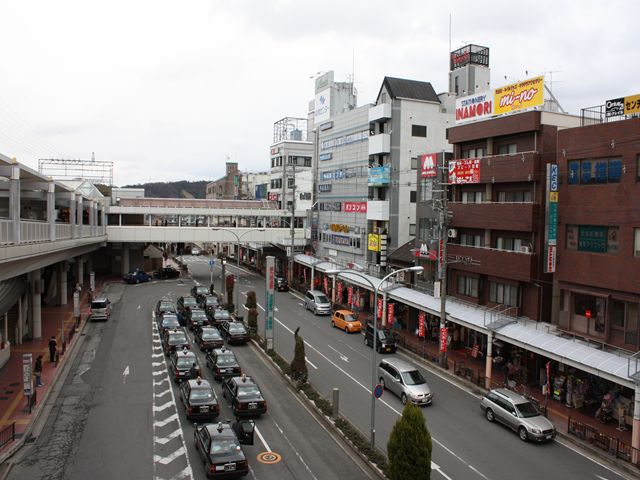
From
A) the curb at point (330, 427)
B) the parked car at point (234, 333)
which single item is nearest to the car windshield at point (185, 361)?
the curb at point (330, 427)

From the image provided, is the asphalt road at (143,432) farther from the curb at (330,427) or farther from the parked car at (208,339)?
the parked car at (208,339)

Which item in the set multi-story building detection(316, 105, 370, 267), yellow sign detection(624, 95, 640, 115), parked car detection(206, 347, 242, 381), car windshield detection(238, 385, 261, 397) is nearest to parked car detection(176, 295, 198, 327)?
parked car detection(206, 347, 242, 381)

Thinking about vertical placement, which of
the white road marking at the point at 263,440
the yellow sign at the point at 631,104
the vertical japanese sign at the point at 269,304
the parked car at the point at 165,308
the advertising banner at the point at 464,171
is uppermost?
the yellow sign at the point at 631,104

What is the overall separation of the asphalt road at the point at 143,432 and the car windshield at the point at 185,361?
1254 mm

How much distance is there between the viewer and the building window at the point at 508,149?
35375 mm

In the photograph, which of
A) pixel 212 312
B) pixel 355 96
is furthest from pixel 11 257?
pixel 355 96

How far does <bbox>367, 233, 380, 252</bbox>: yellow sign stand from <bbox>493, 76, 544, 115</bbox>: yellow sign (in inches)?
781

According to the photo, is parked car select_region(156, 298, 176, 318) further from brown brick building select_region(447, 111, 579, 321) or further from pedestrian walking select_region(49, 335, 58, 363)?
brown brick building select_region(447, 111, 579, 321)

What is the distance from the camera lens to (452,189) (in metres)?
40.9

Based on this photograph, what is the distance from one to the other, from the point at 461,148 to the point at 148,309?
34.8 metres

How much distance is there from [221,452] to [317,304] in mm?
34059

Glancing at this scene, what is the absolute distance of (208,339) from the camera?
1502 inches

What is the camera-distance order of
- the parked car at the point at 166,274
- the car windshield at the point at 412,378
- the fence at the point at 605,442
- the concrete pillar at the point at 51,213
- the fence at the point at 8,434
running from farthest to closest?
the parked car at the point at 166,274 < the concrete pillar at the point at 51,213 < the car windshield at the point at 412,378 < the fence at the point at 8,434 < the fence at the point at 605,442

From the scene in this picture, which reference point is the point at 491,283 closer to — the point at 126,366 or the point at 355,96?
the point at 126,366
